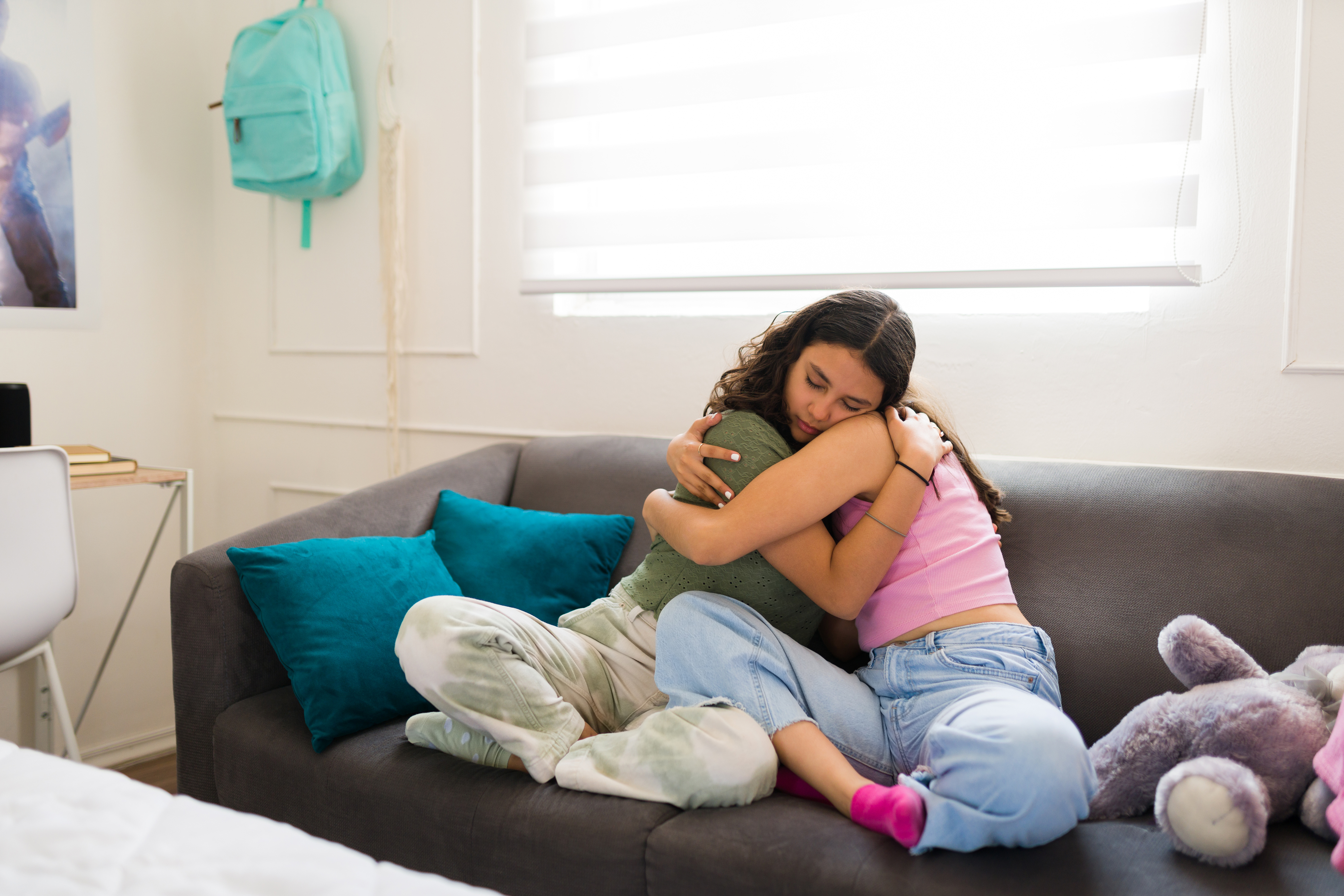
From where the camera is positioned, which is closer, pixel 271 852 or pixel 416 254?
pixel 271 852

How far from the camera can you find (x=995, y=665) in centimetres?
118

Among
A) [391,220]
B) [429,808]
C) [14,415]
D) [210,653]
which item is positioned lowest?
[429,808]

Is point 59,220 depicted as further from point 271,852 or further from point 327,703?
point 271,852

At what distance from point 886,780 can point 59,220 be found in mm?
2368

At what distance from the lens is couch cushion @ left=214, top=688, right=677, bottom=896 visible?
3.62ft

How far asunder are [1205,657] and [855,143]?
1161 millimetres

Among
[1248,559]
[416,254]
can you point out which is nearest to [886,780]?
[1248,559]

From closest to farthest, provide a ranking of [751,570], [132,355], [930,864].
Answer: [930,864] → [751,570] → [132,355]

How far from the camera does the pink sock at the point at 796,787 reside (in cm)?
114

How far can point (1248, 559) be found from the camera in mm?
1342

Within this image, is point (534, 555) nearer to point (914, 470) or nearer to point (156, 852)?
point (914, 470)

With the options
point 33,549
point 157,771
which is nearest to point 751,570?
point 33,549

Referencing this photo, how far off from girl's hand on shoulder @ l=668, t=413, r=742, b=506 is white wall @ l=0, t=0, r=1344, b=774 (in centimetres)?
61

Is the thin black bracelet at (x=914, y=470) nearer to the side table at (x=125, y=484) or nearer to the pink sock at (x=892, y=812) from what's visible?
the pink sock at (x=892, y=812)
